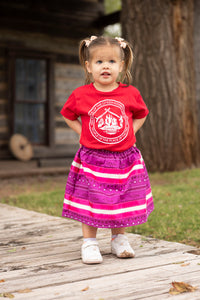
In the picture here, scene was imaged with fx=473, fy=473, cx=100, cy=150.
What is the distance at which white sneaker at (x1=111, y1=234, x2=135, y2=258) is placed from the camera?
3084 mm

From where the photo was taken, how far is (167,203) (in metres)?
5.49

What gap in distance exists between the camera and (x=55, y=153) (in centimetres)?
1105

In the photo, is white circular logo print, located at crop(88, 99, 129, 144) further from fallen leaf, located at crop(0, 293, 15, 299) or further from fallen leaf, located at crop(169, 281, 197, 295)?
fallen leaf, located at crop(0, 293, 15, 299)

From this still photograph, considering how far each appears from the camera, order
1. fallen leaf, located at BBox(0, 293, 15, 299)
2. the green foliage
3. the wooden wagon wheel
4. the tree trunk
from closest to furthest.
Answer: fallen leaf, located at BBox(0, 293, 15, 299) < the green foliage < the tree trunk < the wooden wagon wheel

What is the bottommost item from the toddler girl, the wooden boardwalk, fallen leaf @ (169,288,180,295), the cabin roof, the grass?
the grass

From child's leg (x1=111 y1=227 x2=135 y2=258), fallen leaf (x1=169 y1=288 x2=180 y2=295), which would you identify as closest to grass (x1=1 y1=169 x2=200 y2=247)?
child's leg (x1=111 y1=227 x2=135 y2=258)

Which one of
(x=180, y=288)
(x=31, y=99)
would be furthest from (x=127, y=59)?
(x=31, y=99)

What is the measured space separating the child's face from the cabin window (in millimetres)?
8017

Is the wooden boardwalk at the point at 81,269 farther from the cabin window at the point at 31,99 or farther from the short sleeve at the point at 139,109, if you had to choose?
the cabin window at the point at 31,99

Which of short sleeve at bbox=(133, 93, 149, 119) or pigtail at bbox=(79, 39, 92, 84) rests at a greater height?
pigtail at bbox=(79, 39, 92, 84)

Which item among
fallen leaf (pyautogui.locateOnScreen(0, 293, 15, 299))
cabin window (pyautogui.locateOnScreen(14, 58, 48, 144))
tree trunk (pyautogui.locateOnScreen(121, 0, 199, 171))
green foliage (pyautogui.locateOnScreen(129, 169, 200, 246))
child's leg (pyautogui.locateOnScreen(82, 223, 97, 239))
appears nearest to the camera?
fallen leaf (pyautogui.locateOnScreen(0, 293, 15, 299))

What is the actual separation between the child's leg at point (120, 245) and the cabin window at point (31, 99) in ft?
26.3

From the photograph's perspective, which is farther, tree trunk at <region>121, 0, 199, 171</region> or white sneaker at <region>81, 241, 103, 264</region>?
tree trunk at <region>121, 0, 199, 171</region>

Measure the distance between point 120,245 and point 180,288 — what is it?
0.76 metres
